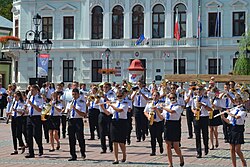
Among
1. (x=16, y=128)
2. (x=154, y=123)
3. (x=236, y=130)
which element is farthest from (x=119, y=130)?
(x=16, y=128)

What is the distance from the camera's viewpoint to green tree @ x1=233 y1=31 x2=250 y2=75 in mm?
43072

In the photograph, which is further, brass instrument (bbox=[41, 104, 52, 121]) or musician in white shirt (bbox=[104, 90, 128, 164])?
brass instrument (bbox=[41, 104, 52, 121])

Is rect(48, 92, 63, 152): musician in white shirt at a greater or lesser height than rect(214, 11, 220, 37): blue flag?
lesser

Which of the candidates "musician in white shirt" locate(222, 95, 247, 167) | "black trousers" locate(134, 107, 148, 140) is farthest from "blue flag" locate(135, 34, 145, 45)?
"musician in white shirt" locate(222, 95, 247, 167)

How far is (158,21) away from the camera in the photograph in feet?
160

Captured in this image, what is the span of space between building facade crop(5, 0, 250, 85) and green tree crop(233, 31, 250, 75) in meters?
2.43

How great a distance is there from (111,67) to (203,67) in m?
7.90

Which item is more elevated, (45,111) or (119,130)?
(45,111)

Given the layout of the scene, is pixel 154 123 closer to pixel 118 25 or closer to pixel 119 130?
pixel 119 130

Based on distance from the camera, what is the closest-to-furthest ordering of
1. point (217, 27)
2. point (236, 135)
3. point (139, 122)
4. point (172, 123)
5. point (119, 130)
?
point (236, 135)
point (172, 123)
point (119, 130)
point (139, 122)
point (217, 27)

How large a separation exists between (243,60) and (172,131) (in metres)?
30.7

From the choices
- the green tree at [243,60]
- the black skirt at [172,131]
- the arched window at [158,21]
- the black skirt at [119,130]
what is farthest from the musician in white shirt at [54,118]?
the arched window at [158,21]

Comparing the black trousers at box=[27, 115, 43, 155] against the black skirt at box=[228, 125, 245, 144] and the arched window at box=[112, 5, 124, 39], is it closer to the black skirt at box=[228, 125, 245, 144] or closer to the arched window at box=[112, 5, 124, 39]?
the black skirt at box=[228, 125, 245, 144]

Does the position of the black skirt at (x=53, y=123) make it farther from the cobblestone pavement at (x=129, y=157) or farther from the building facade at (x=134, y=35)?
the building facade at (x=134, y=35)
